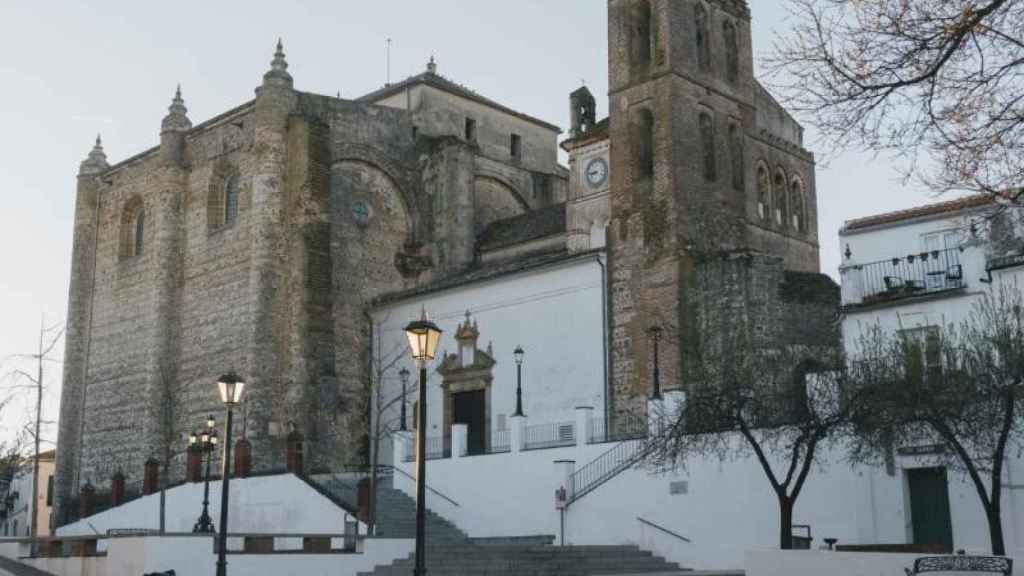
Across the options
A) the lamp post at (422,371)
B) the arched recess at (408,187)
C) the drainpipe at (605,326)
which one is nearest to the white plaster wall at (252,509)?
the drainpipe at (605,326)

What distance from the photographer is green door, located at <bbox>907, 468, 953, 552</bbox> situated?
21844mm

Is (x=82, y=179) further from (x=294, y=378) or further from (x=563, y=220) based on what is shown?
(x=563, y=220)

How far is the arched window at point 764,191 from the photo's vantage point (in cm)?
3721

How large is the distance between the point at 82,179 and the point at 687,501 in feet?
104

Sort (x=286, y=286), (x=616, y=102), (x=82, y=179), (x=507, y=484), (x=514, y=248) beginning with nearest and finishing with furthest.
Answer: (x=507, y=484), (x=616, y=102), (x=286, y=286), (x=514, y=248), (x=82, y=179)

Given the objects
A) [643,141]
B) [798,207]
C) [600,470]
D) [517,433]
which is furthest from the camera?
[798,207]

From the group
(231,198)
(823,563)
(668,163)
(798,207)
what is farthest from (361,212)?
(823,563)

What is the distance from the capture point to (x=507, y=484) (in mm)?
28094

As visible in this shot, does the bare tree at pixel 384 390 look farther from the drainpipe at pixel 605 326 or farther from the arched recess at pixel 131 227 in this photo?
the arched recess at pixel 131 227

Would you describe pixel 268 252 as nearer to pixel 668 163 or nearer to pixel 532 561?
pixel 668 163

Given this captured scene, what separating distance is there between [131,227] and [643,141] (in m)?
21.5

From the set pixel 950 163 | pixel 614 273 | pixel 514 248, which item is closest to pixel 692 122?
pixel 614 273

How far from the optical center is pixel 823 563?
17.2m

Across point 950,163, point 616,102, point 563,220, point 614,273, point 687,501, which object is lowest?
point 687,501
